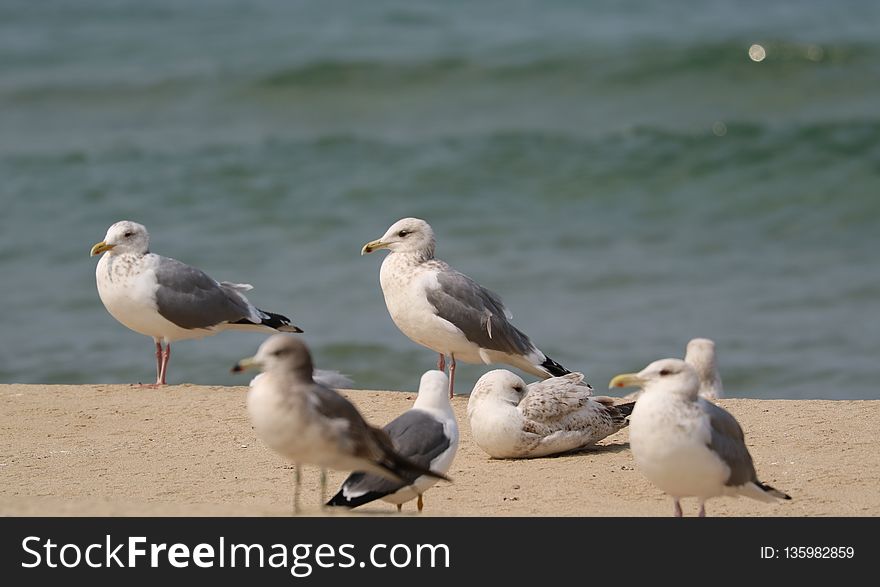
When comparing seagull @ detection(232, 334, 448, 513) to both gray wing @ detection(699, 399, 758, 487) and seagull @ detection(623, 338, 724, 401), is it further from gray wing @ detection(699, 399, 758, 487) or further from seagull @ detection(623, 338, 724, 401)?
seagull @ detection(623, 338, 724, 401)

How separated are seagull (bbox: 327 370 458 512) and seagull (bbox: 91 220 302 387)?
129 inches

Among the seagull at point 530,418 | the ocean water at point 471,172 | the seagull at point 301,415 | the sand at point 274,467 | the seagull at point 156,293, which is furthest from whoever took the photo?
the ocean water at point 471,172

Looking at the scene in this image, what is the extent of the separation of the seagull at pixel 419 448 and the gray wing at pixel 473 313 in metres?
2.34

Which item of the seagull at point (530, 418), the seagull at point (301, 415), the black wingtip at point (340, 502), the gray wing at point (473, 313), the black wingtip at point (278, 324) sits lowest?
the black wingtip at point (340, 502)

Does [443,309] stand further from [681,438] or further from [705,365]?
[681,438]

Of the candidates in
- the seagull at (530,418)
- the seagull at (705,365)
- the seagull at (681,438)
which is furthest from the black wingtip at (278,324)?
the seagull at (681,438)

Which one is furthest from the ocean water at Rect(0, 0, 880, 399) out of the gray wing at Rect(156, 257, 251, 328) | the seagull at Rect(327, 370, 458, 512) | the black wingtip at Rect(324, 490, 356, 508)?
the black wingtip at Rect(324, 490, 356, 508)

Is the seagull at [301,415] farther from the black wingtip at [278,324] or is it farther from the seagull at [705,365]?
the black wingtip at [278,324]

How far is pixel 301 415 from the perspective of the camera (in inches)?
191

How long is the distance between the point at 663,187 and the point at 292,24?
11104mm

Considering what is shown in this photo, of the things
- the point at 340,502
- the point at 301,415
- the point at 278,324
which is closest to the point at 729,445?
the point at 340,502

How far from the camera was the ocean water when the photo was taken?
38.8ft

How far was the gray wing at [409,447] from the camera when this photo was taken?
5.29 m
